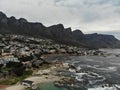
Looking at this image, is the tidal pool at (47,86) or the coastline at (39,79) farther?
the tidal pool at (47,86)

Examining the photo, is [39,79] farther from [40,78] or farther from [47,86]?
[47,86]

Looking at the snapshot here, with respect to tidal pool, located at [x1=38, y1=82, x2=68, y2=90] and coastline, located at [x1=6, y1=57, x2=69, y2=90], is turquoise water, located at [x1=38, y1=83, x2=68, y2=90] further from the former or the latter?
coastline, located at [x1=6, y1=57, x2=69, y2=90]

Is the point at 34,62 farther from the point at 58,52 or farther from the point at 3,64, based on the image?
the point at 58,52

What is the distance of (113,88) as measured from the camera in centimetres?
7050

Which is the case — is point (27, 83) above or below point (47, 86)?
above

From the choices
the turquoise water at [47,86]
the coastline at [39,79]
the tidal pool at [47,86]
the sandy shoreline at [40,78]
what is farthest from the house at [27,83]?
the turquoise water at [47,86]

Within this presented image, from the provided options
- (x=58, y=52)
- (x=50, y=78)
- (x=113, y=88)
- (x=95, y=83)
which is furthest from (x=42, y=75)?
(x=58, y=52)

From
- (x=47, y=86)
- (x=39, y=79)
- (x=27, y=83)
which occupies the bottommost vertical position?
(x=47, y=86)

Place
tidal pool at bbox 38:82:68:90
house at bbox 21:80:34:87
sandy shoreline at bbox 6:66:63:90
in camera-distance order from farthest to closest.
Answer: house at bbox 21:80:34:87, tidal pool at bbox 38:82:68:90, sandy shoreline at bbox 6:66:63:90

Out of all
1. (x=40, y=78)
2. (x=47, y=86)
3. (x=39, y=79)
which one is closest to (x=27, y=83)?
(x=47, y=86)

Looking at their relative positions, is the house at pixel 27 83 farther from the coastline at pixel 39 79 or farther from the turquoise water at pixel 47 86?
the turquoise water at pixel 47 86

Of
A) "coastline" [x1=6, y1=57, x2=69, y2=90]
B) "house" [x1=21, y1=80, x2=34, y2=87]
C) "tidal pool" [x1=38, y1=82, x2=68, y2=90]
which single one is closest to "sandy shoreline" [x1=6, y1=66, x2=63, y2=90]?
"coastline" [x1=6, y1=57, x2=69, y2=90]

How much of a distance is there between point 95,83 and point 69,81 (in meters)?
7.33

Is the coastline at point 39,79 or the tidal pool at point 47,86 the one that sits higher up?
the coastline at point 39,79
